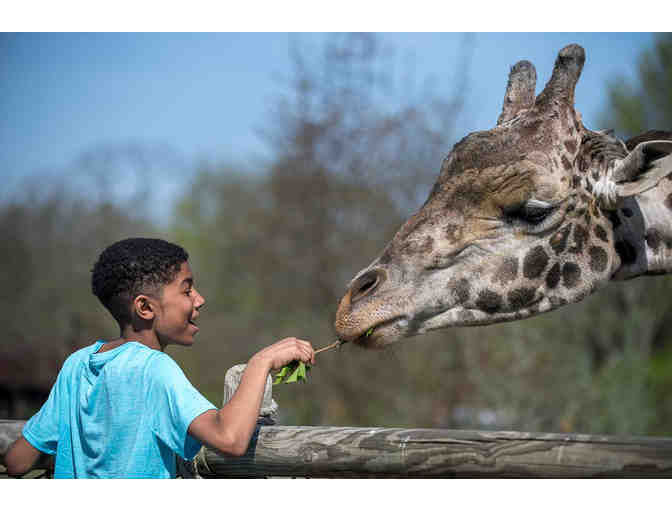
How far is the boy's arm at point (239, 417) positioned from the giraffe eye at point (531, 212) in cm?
147

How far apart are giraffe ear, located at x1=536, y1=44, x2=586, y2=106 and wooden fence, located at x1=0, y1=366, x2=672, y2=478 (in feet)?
5.70

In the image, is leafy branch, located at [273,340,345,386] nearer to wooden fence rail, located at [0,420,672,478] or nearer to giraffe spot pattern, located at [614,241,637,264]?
wooden fence rail, located at [0,420,672,478]

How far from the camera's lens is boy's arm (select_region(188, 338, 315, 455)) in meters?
2.29

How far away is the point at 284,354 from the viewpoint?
8.14 feet

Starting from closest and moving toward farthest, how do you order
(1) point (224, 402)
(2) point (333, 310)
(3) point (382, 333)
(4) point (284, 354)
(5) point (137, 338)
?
(4) point (284, 354) → (5) point (137, 338) → (1) point (224, 402) → (3) point (382, 333) → (2) point (333, 310)

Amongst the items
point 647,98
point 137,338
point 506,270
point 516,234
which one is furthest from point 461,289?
point 647,98

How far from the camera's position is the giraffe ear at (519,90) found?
3877mm

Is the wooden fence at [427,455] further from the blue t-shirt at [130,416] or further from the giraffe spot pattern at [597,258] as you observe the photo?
the giraffe spot pattern at [597,258]

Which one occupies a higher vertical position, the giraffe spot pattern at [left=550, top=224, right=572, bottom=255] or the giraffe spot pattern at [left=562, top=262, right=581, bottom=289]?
the giraffe spot pattern at [left=550, top=224, right=572, bottom=255]

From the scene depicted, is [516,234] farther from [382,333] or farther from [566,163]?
[382,333]

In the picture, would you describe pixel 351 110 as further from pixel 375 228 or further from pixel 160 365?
pixel 160 365

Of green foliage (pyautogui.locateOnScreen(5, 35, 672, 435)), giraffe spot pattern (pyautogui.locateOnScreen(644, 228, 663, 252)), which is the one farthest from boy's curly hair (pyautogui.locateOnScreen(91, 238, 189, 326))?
green foliage (pyautogui.locateOnScreen(5, 35, 672, 435))

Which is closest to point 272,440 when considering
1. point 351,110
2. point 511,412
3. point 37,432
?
point 37,432

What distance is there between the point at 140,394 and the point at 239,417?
371mm
